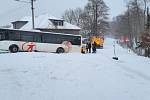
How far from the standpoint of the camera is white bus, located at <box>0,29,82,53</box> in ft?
122

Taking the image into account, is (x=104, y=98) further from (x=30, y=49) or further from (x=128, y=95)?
(x=30, y=49)

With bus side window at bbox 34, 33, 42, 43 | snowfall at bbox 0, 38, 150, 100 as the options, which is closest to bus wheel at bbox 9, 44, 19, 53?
bus side window at bbox 34, 33, 42, 43

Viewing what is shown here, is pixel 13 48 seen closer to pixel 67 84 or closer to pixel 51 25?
pixel 67 84

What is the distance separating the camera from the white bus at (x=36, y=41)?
122 ft

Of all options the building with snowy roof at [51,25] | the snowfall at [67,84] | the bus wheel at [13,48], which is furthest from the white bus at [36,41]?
the building with snowy roof at [51,25]

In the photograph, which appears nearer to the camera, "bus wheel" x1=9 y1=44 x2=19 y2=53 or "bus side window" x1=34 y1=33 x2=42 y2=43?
"bus wheel" x1=9 y1=44 x2=19 y2=53

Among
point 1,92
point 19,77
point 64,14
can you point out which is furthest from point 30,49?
point 64,14

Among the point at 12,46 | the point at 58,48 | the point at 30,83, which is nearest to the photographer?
the point at 30,83

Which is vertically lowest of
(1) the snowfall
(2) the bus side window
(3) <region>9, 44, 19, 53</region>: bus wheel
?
(1) the snowfall

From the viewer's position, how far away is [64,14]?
Result: 125000 millimetres

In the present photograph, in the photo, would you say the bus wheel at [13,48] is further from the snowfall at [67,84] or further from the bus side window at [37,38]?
the snowfall at [67,84]

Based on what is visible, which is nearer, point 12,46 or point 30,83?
point 30,83

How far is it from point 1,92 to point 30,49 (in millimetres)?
26512

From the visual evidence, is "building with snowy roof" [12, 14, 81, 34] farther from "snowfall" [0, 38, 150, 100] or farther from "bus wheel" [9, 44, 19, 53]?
"snowfall" [0, 38, 150, 100]
